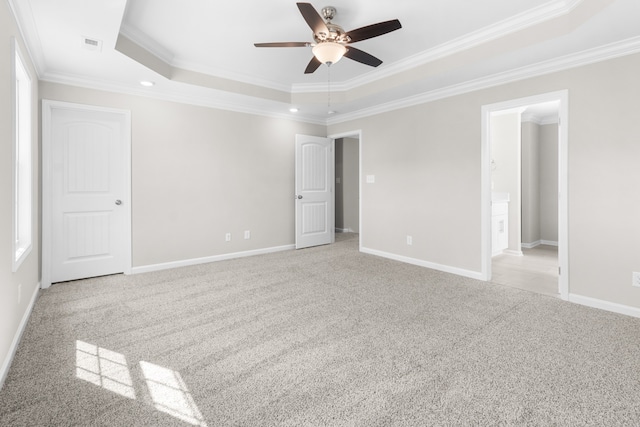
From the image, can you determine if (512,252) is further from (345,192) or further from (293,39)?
(293,39)

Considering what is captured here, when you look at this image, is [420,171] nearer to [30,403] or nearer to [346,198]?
[346,198]

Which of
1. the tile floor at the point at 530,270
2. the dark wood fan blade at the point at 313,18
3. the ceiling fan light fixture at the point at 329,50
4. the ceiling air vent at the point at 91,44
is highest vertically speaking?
the ceiling air vent at the point at 91,44

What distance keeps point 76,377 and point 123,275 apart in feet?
7.84

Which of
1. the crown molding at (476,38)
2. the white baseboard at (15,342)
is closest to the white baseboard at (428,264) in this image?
the crown molding at (476,38)

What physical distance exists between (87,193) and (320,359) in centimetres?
344

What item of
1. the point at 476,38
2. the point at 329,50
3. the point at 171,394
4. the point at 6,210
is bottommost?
the point at 171,394

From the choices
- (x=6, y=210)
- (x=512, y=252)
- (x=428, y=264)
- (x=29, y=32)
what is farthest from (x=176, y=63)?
(x=512, y=252)

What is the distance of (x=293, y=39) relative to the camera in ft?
11.0

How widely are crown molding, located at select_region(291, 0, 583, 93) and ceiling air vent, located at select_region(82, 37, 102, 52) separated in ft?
9.66

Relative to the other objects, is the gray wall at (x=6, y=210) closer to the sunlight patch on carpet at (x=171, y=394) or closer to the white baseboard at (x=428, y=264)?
the sunlight patch on carpet at (x=171, y=394)

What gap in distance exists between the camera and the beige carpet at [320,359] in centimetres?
160

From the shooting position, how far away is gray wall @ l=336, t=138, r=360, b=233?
317 inches

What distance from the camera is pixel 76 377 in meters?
1.89

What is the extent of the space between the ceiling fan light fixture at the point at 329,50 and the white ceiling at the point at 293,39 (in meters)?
0.40
